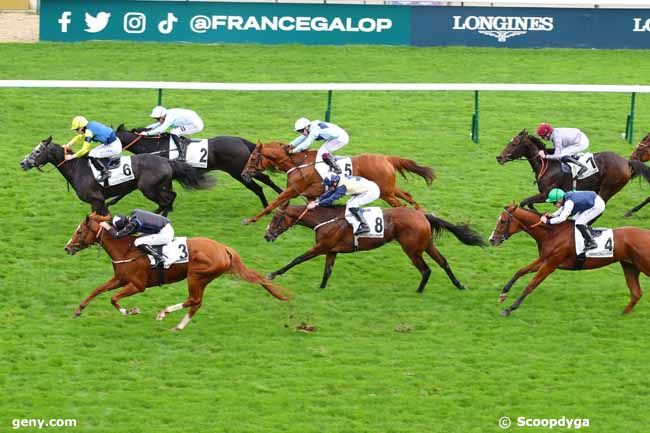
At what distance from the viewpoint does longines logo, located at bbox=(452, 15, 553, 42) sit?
84.4 feet

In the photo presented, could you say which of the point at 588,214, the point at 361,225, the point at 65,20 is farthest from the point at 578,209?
the point at 65,20

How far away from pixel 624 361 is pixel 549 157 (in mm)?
3880

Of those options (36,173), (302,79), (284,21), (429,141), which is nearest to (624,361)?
(429,141)

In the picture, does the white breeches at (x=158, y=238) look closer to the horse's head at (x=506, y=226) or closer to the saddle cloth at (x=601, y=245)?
the horse's head at (x=506, y=226)

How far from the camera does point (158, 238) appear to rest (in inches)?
562

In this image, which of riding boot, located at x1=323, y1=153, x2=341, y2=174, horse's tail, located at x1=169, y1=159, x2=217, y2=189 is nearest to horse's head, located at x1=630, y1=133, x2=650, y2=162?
riding boot, located at x1=323, y1=153, x2=341, y2=174

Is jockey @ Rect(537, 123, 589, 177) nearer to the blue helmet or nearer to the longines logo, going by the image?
the blue helmet

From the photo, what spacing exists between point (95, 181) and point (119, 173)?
0.98 ft

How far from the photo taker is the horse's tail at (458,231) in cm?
1588

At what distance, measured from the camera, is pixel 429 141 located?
21375 millimetres

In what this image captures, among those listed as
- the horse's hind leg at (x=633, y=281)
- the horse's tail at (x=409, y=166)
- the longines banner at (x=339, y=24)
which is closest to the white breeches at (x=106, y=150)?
the horse's tail at (x=409, y=166)

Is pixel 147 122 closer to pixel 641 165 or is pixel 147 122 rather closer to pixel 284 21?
pixel 284 21

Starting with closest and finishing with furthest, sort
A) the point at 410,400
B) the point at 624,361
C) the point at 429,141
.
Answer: the point at 410,400, the point at 624,361, the point at 429,141

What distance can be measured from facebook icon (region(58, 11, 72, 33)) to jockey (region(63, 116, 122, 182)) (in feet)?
28.0
